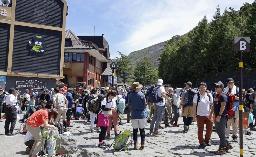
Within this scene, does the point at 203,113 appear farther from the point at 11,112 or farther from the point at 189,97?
the point at 11,112

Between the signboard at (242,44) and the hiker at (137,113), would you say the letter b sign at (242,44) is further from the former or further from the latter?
the hiker at (137,113)

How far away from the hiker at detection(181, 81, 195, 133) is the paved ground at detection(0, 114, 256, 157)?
17.0 inches

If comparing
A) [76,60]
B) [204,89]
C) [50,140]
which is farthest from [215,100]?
[76,60]

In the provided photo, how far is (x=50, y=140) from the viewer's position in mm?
11500

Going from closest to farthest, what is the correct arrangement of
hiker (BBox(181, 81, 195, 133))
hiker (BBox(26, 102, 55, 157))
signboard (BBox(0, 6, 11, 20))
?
hiker (BBox(26, 102, 55, 157)), hiker (BBox(181, 81, 195, 133)), signboard (BBox(0, 6, 11, 20))

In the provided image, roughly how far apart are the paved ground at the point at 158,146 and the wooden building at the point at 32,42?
1041 inches

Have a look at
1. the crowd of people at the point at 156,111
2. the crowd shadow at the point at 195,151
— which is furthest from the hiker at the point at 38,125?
the crowd shadow at the point at 195,151

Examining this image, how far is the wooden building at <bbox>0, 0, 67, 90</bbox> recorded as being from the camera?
41.9 m

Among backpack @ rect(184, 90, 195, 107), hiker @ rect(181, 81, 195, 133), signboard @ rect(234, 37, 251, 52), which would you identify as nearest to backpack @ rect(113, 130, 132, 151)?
signboard @ rect(234, 37, 251, 52)

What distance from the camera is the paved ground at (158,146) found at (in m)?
11.5

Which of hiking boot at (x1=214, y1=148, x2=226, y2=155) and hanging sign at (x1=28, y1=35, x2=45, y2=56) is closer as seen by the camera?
hiking boot at (x1=214, y1=148, x2=226, y2=155)

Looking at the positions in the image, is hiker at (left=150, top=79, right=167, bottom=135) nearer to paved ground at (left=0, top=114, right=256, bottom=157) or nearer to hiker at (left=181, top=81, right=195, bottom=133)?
paved ground at (left=0, top=114, right=256, bottom=157)

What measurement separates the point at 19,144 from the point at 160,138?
4647 mm

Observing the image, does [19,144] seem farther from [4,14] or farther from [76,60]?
[76,60]
